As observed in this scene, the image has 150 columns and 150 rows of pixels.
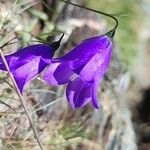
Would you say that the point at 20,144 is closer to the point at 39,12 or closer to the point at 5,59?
the point at 5,59

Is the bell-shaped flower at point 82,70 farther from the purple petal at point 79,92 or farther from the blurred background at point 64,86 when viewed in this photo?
the blurred background at point 64,86

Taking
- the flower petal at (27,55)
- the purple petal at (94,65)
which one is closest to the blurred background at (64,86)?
the flower petal at (27,55)

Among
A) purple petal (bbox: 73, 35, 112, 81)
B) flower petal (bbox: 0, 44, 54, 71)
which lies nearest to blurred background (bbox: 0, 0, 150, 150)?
flower petal (bbox: 0, 44, 54, 71)

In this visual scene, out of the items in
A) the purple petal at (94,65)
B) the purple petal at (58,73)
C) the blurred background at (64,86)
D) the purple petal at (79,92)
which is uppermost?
the purple petal at (94,65)

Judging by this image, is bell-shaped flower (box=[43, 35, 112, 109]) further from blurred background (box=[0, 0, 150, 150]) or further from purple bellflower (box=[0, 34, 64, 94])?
blurred background (box=[0, 0, 150, 150])

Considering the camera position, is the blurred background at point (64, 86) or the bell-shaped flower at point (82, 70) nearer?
the bell-shaped flower at point (82, 70)

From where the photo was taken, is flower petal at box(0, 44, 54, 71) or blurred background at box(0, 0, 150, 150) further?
blurred background at box(0, 0, 150, 150)

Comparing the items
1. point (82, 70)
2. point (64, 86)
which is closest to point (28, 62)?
point (82, 70)

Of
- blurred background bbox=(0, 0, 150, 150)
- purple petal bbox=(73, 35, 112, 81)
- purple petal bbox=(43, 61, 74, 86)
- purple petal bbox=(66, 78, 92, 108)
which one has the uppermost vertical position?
purple petal bbox=(73, 35, 112, 81)
